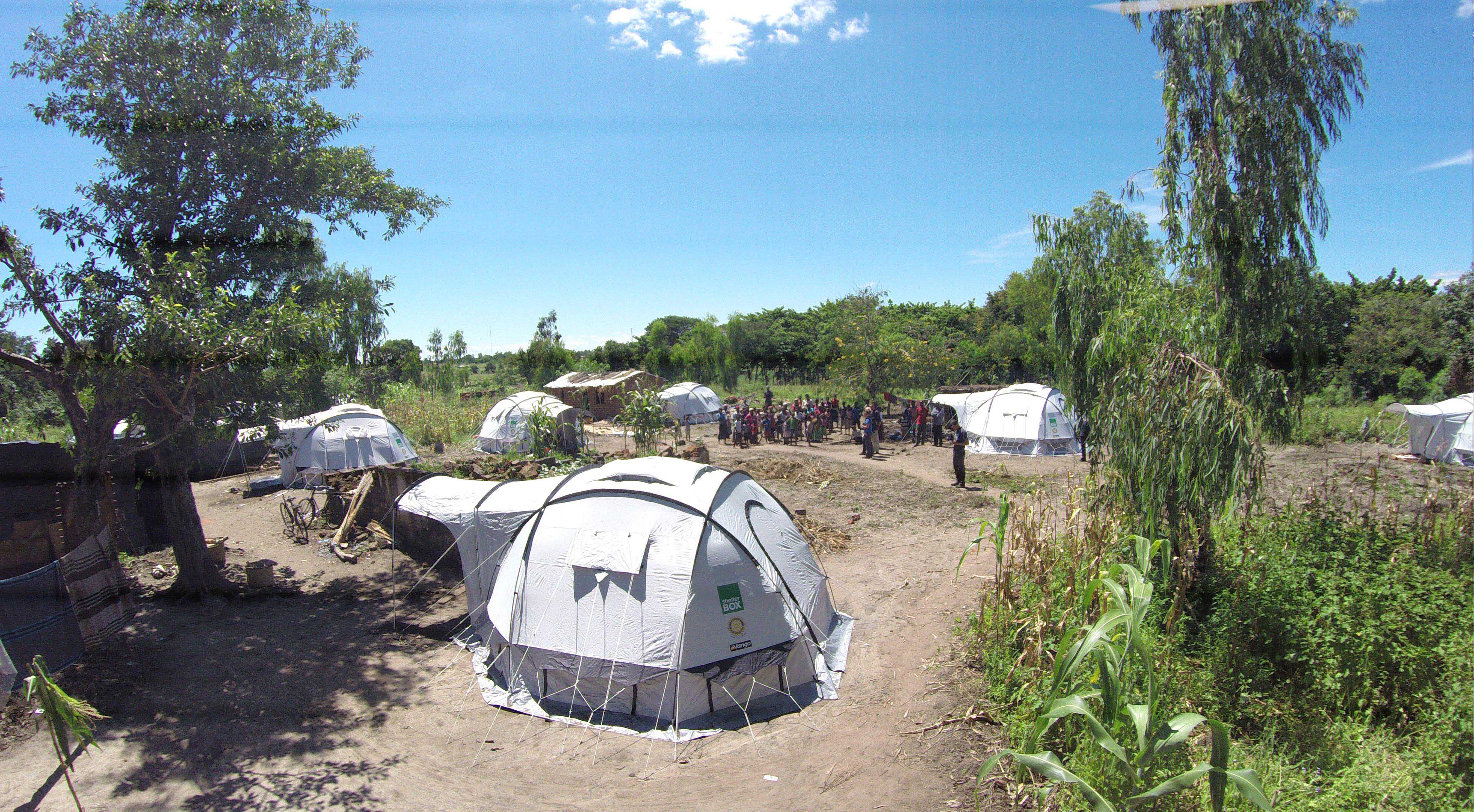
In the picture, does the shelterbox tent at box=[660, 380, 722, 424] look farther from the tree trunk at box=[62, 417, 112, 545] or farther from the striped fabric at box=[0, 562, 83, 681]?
the striped fabric at box=[0, 562, 83, 681]

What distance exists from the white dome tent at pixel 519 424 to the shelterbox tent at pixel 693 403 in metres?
7.26

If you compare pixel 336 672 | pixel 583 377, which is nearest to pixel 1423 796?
pixel 336 672

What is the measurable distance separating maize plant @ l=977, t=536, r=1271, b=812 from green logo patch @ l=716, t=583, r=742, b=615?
2.70 metres

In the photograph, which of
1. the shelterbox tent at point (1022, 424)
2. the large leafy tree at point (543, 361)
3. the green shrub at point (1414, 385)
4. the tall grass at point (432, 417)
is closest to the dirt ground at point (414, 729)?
the shelterbox tent at point (1022, 424)

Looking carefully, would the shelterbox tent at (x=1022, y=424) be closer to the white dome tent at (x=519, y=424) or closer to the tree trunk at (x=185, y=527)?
the white dome tent at (x=519, y=424)

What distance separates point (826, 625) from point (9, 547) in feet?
32.8

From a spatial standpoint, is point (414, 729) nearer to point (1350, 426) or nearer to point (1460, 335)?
point (1460, 335)

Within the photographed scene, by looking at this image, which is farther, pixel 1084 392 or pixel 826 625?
pixel 1084 392

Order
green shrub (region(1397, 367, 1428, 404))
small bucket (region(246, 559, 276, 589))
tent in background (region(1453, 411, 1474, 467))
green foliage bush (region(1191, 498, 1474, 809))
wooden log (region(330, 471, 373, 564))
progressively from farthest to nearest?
1. green shrub (region(1397, 367, 1428, 404))
2. tent in background (region(1453, 411, 1474, 467))
3. wooden log (region(330, 471, 373, 564))
4. small bucket (region(246, 559, 276, 589))
5. green foliage bush (region(1191, 498, 1474, 809))

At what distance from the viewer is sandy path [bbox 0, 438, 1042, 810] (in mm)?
5301

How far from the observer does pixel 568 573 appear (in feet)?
22.1

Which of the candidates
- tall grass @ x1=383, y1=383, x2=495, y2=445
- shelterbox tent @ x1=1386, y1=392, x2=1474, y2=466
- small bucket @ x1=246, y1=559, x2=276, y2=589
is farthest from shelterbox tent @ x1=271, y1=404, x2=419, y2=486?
shelterbox tent @ x1=1386, y1=392, x2=1474, y2=466

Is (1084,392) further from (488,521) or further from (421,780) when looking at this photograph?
(421,780)

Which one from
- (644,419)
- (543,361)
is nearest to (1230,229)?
(644,419)
